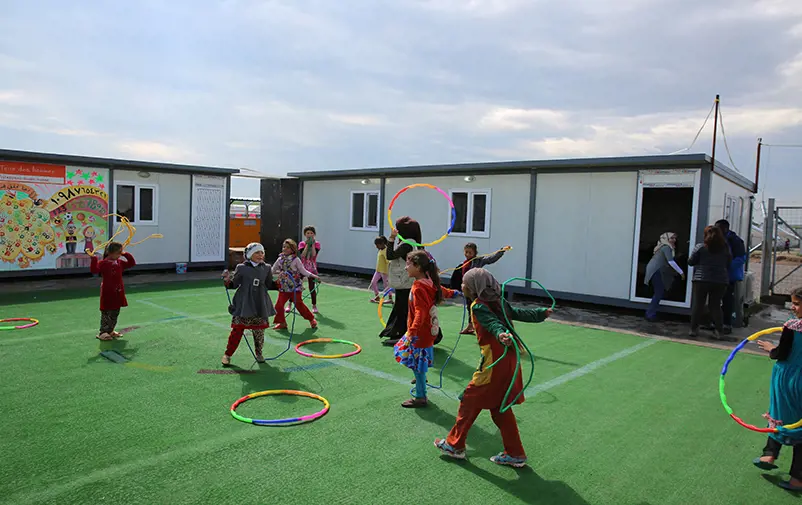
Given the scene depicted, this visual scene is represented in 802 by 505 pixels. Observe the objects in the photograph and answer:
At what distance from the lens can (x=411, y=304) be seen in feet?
18.6

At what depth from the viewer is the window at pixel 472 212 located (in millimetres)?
13984

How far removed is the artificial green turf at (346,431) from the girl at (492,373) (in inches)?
8.5

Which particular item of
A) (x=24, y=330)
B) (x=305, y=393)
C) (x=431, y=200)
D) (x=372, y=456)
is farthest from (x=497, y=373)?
(x=431, y=200)

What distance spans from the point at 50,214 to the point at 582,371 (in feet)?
42.6

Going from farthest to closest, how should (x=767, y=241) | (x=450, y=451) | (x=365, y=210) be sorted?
(x=365, y=210) → (x=767, y=241) → (x=450, y=451)

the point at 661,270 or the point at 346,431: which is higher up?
the point at 661,270

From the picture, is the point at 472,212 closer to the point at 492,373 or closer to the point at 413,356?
the point at 413,356

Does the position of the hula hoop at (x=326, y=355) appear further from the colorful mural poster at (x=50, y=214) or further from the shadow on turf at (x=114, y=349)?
the colorful mural poster at (x=50, y=214)

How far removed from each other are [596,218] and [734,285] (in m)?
2.93

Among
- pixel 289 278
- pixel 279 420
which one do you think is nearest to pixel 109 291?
pixel 289 278

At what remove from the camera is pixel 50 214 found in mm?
13758

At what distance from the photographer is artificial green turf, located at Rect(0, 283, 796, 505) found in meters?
3.84

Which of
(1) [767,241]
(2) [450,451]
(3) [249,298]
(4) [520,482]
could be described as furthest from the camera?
(1) [767,241]

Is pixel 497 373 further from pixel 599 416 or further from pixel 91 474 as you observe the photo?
pixel 91 474
